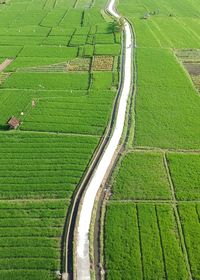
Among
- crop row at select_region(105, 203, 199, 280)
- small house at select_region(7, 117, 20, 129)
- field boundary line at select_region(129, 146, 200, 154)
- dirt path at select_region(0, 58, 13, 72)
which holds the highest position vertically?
dirt path at select_region(0, 58, 13, 72)

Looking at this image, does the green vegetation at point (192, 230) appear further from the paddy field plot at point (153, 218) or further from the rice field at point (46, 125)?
the rice field at point (46, 125)

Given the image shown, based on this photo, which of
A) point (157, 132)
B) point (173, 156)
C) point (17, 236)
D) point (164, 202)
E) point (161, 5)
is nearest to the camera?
point (17, 236)

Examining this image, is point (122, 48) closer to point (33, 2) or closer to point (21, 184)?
point (21, 184)

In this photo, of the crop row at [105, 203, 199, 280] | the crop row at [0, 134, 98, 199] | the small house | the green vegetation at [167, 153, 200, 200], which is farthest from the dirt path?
the crop row at [105, 203, 199, 280]

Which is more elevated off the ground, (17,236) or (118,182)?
(118,182)

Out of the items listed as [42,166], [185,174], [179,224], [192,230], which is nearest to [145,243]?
[179,224]

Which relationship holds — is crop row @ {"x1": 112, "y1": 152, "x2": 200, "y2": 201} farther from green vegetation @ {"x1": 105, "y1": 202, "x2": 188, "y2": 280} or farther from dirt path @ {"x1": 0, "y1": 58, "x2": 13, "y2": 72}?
dirt path @ {"x1": 0, "y1": 58, "x2": 13, "y2": 72}

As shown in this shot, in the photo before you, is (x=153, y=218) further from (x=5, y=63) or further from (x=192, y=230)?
(x=5, y=63)

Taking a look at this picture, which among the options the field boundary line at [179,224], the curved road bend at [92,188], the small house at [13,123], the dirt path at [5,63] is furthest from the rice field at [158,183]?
the dirt path at [5,63]

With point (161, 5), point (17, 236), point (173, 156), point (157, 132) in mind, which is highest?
point (161, 5)

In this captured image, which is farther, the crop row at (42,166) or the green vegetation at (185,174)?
the crop row at (42,166)

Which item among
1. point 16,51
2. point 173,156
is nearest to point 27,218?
point 173,156
